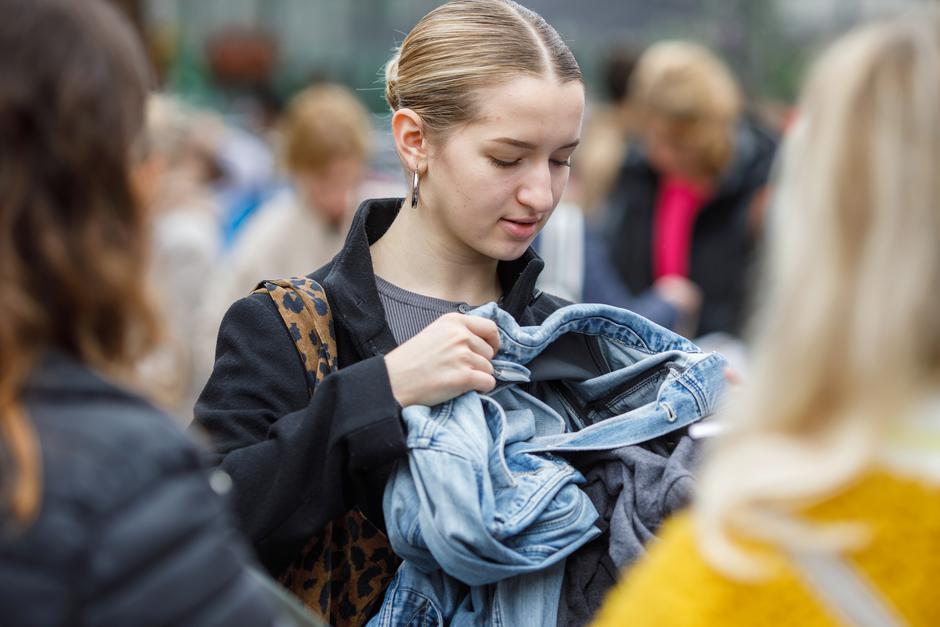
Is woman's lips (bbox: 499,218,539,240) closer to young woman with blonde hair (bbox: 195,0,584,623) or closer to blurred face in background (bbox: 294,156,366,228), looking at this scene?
young woman with blonde hair (bbox: 195,0,584,623)

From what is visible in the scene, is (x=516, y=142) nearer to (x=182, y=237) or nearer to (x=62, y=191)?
(x=62, y=191)

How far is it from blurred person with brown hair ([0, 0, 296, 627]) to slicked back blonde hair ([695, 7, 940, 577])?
0.60m

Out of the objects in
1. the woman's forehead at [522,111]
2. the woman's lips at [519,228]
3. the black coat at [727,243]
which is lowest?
the black coat at [727,243]

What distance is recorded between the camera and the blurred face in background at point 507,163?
238 cm

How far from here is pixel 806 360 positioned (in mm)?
1400

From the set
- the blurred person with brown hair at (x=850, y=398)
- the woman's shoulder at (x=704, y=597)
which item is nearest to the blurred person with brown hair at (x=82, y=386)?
the woman's shoulder at (x=704, y=597)

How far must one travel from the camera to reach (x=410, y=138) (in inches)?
99.7

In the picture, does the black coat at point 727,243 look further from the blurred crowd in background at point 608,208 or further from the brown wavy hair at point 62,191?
the brown wavy hair at point 62,191

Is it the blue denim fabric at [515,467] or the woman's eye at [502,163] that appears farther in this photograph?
the woman's eye at [502,163]

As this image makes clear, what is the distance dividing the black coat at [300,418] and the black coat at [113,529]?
2.11 feet

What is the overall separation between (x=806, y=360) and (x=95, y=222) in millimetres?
837

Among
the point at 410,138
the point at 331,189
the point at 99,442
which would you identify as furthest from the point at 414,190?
the point at 331,189

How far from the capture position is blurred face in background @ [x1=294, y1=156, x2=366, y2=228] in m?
5.90

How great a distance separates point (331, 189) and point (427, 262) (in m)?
3.48
